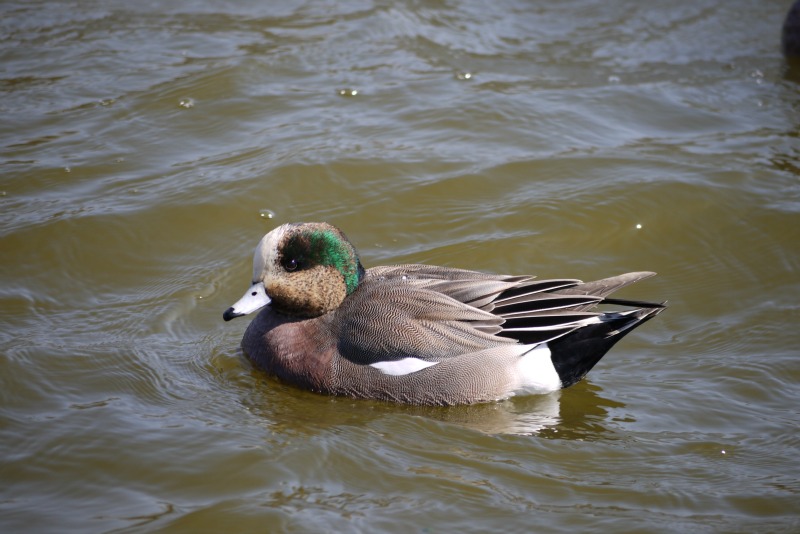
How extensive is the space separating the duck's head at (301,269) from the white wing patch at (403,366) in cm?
51

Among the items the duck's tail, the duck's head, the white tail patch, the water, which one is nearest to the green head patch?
the duck's head

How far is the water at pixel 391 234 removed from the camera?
4.22m

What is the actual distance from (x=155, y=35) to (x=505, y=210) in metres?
4.26

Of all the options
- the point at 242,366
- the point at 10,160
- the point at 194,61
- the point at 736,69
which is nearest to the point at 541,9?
the point at 736,69

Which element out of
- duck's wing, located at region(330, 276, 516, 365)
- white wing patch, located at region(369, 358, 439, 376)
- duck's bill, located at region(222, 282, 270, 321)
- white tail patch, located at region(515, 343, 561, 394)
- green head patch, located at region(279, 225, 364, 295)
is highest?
green head patch, located at region(279, 225, 364, 295)

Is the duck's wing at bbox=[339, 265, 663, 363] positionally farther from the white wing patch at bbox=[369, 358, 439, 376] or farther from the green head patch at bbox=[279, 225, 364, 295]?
Result: the green head patch at bbox=[279, 225, 364, 295]

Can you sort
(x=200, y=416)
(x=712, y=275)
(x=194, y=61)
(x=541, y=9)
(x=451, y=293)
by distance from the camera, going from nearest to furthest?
1. (x=200, y=416)
2. (x=451, y=293)
3. (x=712, y=275)
4. (x=194, y=61)
5. (x=541, y=9)

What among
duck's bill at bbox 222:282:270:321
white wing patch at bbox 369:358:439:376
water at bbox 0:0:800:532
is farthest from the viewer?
duck's bill at bbox 222:282:270:321

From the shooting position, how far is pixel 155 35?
360 inches

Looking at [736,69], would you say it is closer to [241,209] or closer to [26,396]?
[241,209]

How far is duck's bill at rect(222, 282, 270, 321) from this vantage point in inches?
201

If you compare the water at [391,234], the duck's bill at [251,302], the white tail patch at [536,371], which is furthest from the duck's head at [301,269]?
the white tail patch at [536,371]

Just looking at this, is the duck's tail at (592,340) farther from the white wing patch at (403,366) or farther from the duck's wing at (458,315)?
the white wing patch at (403,366)

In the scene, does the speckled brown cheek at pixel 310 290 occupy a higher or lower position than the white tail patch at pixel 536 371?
higher
